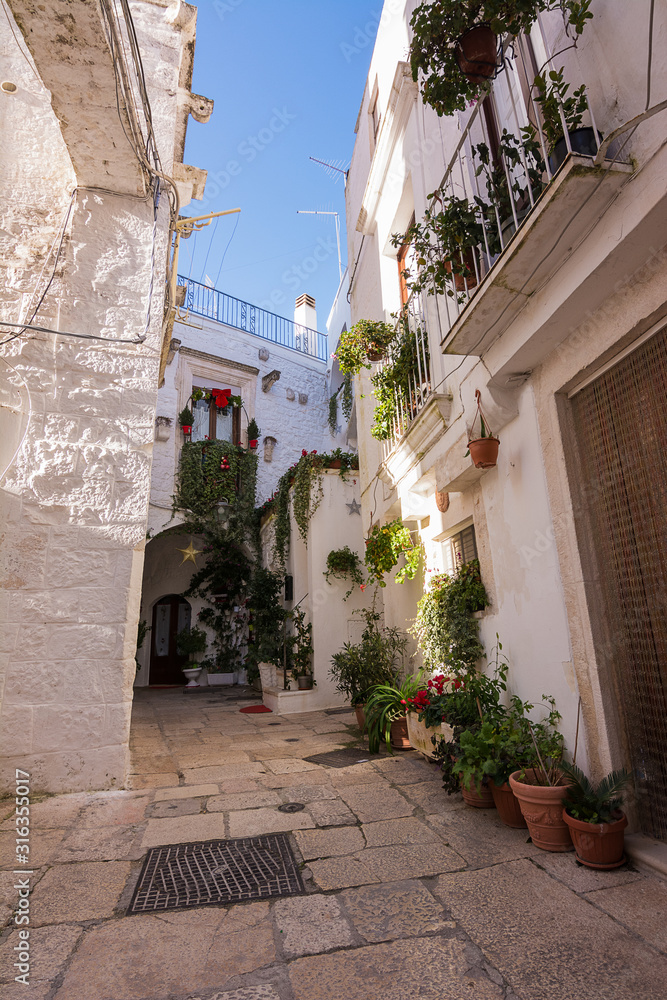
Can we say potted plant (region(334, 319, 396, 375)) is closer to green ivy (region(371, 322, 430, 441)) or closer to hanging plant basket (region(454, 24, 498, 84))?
green ivy (region(371, 322, 430, 441))

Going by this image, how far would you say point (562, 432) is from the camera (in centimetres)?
308

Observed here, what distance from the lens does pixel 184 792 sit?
3.54 meters

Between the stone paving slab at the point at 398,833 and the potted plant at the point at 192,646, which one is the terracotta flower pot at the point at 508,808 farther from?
the potted plant at the point at 192,646

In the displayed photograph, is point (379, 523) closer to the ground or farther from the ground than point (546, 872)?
farther from the ground

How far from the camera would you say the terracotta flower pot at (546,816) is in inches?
98.3

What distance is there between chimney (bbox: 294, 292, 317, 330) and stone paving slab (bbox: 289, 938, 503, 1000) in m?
15.7

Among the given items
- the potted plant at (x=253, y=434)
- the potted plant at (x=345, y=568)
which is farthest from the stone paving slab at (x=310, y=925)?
the potted plant at (x=253, y=434)

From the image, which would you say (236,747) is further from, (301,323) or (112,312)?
(301,323)

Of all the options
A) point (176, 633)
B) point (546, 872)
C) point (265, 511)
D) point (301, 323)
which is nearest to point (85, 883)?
point (546, 872)

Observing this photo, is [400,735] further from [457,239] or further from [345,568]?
[457,239]

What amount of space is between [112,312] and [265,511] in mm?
7540

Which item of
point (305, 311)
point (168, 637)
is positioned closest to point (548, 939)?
point (168, 637)

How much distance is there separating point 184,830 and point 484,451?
290 centimetres

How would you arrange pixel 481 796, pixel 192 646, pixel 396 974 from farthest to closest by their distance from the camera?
pixel 192 646
pixel 481 796
pixel 396 974
